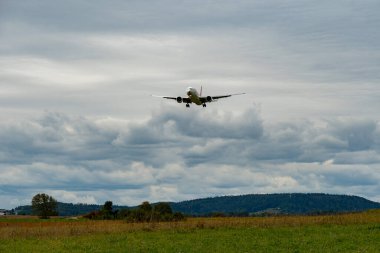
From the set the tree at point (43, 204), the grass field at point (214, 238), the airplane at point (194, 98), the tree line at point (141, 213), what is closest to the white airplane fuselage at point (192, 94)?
the airplane at point (194, 98)

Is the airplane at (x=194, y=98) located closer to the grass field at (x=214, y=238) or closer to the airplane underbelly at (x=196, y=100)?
the airplane underbelly at (x=196, y=100)

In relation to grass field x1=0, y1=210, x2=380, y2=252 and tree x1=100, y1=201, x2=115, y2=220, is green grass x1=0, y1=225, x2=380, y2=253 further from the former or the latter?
tree x1=100, y1=201, x2=115, y2=220

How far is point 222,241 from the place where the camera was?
140 feet

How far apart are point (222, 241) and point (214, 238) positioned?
2.57 meters

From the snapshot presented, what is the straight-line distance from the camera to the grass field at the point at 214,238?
39219 millimetres

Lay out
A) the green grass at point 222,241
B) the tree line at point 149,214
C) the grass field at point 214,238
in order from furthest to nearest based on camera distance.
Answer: the tree line at point 149,214
the grass field at point 214,238
the green grass at point 222,241

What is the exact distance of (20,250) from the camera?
4103 centimetres

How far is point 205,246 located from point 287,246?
4.83m

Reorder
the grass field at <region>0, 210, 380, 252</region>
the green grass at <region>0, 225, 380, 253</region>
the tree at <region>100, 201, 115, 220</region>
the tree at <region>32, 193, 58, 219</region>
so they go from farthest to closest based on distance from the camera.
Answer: the tree at <region>32, 193, 58, 219</region> < the tree at <region>100, 201, 115, 220</region> < the grass field at <region>0, 210, 380, 252</region> < the green grass at <region>0, 225, 380, 253</region>

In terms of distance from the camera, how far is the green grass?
3866cm

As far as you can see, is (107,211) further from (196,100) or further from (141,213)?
(196,100)

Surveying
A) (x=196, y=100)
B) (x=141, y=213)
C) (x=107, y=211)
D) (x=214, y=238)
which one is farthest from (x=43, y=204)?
(x=214, y=238)

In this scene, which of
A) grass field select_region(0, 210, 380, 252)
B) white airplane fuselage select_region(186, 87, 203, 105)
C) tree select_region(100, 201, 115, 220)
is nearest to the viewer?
grass field select_region(0, 210, 380, 252)

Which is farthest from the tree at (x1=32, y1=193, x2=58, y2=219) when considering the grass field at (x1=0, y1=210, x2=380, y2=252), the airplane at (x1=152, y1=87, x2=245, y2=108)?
the grass field at (x1=0, y1=210, x2=380, y2=252)
